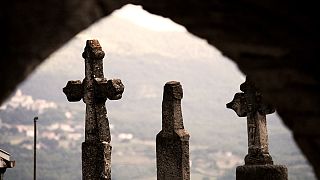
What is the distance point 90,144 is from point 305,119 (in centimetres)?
836

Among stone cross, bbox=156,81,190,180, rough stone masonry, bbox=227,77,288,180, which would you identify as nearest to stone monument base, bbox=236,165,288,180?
rough stone masonry, bbox=227,77,288,180

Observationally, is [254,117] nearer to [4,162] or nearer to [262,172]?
[262,172]

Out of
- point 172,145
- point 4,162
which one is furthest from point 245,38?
point 4,162

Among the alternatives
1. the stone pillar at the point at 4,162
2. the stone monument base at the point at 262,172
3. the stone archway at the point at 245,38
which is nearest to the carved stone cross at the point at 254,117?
the stone monument base at the point at 262,172

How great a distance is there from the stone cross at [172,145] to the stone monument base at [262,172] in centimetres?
88

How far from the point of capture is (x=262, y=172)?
1269 cm

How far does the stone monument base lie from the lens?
497 inches

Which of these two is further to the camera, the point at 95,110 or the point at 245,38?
the point at 95,110

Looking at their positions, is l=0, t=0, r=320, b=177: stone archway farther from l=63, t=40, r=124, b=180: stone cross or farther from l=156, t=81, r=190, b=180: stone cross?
l=63, t=40, r=124, b=180: stone cross

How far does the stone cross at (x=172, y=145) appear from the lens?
43.1ft

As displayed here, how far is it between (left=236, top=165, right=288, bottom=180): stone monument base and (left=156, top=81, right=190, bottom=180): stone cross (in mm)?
879

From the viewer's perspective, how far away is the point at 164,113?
43.8 feet

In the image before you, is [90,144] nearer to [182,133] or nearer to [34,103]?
[182,133]

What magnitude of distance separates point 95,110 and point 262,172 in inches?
114
